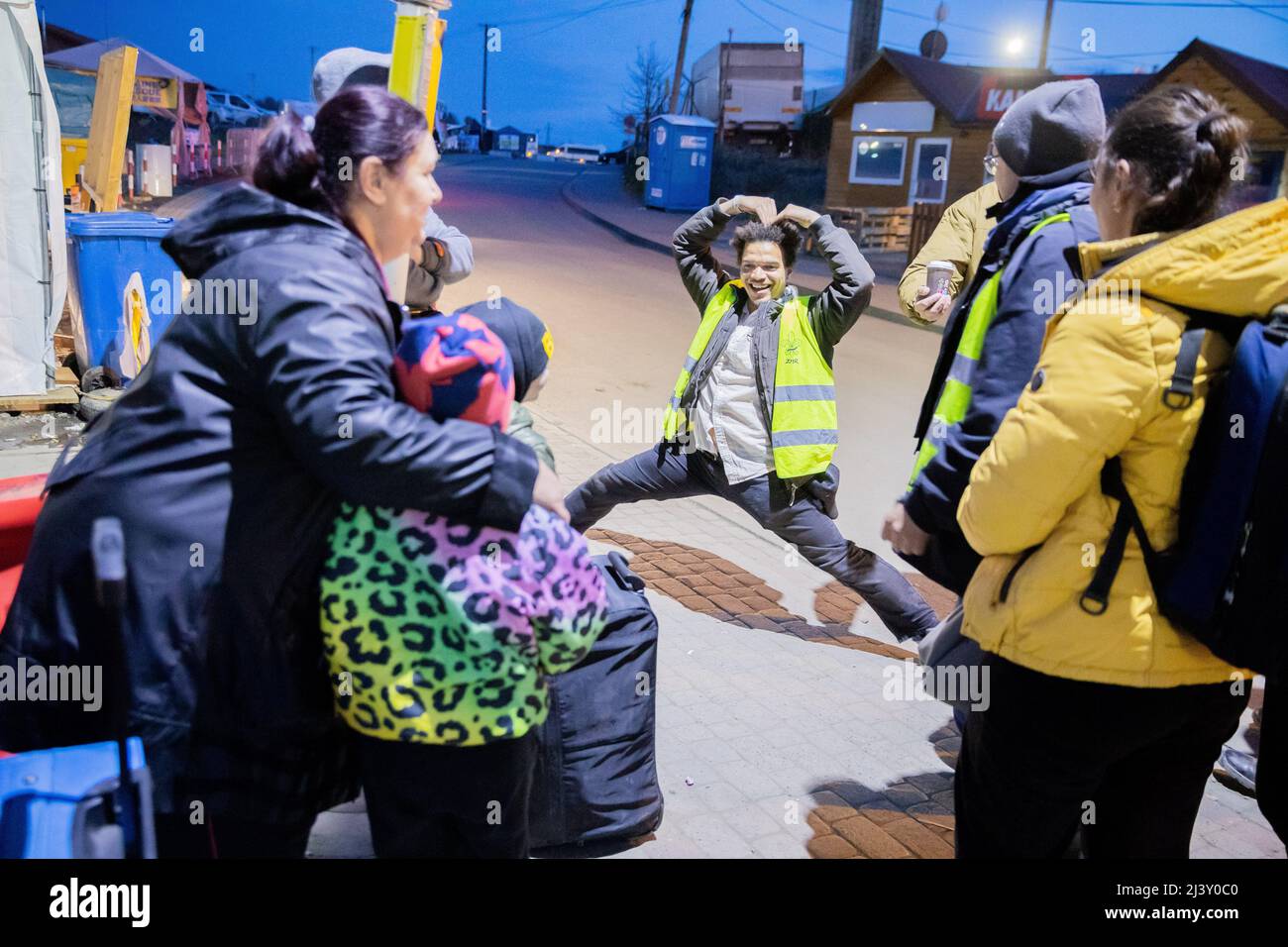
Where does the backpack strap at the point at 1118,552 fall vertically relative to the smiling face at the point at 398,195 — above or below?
below

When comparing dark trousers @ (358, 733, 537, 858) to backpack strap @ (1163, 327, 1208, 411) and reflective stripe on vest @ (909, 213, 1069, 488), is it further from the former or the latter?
backpack strap @ (1163, 327, 1208, 411)

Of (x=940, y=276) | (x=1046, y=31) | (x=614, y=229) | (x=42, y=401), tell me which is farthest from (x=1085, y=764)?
(x=1046, y=31)

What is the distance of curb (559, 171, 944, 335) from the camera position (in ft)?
51.5

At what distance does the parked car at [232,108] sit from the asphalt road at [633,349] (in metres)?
17.9

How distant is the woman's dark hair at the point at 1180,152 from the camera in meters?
1.83

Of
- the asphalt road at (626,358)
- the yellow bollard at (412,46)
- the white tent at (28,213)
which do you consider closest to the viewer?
the yellow bollard at (412,46)

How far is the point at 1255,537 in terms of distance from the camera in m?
1.77

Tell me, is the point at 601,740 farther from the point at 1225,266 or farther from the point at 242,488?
the point at 1225,266

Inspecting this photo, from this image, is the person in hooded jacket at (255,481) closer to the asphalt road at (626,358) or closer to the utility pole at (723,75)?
the asphalt road at (626,358)

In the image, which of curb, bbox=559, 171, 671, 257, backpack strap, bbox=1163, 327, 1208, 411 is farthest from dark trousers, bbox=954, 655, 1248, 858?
curb, bbox=559, 171, 671, 257

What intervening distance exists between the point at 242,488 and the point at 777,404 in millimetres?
2649

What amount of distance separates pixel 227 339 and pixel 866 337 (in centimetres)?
1328

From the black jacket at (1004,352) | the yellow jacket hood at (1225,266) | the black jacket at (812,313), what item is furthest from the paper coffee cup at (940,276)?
the yellow jacket hood at (1225,266)

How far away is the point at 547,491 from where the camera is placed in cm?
173
